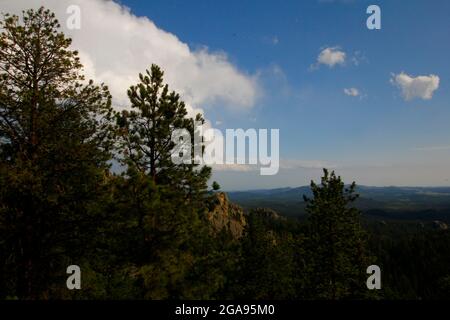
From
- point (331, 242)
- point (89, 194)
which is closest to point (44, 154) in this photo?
point (89, 194)

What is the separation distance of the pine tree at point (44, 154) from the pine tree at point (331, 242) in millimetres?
14807

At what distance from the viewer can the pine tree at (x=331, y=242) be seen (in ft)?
64.0

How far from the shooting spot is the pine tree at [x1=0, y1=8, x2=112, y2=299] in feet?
34.8

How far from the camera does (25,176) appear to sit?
9789 millimetres

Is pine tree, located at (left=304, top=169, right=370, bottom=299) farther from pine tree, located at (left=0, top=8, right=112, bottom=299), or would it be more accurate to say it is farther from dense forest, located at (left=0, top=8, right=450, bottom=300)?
pine tree, located at (left=0, top=8, right=112, bottom=299)

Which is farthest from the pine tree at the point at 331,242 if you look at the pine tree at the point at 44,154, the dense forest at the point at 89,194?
the pine tree at the point at 44,154

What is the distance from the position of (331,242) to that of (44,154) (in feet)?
57.7

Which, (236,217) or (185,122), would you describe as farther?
(236,217)

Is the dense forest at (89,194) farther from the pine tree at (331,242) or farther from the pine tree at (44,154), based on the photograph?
the pine tree at (331,242)

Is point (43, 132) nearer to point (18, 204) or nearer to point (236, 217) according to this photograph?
point (18, 204)

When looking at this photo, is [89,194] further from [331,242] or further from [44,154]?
[331,242]
